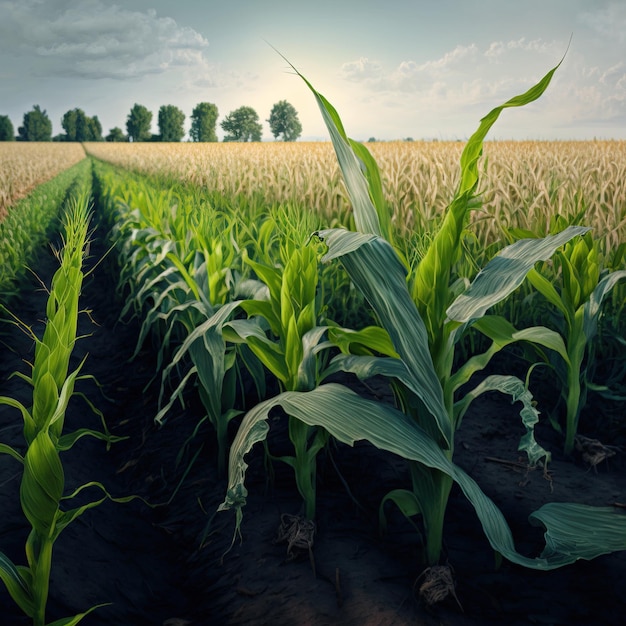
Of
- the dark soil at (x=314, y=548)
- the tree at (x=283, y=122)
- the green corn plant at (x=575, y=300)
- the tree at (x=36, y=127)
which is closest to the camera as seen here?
the dark soil at (x=314, y=548)

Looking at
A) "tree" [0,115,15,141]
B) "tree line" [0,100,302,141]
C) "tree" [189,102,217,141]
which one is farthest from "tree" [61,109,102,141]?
"tree" [189,102,217,141]

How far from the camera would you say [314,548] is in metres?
1.48

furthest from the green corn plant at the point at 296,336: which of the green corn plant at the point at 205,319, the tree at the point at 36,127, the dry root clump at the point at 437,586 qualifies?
the tree at the point at 36,127

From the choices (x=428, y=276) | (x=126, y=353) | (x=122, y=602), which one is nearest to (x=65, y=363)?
(x=122, y=602)

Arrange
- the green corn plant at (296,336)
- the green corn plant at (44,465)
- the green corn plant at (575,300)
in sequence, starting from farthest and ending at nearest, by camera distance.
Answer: the green corn plant at (575,300)
the green corn plant at (296,336)
the green corn plant at (44,465)

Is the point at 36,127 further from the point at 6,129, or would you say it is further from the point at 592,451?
the point at 592,451

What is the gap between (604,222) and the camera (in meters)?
2.92

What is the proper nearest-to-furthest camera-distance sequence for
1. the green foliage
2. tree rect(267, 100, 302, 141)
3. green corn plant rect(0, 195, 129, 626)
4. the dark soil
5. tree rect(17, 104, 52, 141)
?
1. green corn plant rect(0, 195, 129, 626)
2. the dark soil
3. the green foliage
4. tree rect(267, 100, 302, 141)
5. tree rect(17, 104, 52, 141)

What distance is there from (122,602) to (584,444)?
1362mm

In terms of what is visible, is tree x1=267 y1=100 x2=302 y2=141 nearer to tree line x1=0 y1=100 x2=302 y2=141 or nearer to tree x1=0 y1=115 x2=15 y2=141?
tree line x1=0 y1=100 x2=302 y2=141

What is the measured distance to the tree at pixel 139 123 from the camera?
2482 inches

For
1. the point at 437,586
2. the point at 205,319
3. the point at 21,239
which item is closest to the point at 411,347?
the point at 437,586

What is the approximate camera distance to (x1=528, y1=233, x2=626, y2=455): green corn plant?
5.38 feet

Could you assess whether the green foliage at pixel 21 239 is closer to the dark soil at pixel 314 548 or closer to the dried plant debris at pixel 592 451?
the dark soil at pixel 314 548
